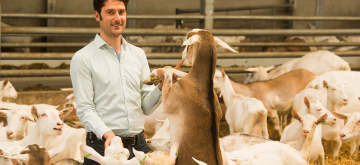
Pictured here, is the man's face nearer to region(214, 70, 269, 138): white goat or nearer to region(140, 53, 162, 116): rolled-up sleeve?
region(140, 53, 162, 116): rolled-up sleeve

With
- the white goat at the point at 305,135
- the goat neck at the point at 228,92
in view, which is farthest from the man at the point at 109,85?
the goat neck at the point at 228,92

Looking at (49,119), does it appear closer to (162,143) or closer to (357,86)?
(162,143)

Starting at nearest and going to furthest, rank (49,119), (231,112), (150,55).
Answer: (49,119) → (231,112) → (150,55)

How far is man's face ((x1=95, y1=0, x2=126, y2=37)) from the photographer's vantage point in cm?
248

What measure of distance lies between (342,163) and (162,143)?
2.87 meters

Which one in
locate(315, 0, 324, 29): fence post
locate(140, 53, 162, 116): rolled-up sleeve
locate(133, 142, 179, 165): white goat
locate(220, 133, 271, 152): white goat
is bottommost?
locate(220, 133, 271, 152): white goat

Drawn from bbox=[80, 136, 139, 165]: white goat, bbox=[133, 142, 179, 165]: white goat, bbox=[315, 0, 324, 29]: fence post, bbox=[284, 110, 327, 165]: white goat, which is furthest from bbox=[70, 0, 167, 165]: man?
bbox=[315, 0, 324, 29]: fence post

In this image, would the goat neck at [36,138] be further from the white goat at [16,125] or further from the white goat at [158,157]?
the white goat at [158,157]

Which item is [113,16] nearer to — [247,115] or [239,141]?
[239,141]

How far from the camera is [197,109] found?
2270 mm

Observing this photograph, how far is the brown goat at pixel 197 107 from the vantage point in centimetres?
227

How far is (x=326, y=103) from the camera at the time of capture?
17.2ft

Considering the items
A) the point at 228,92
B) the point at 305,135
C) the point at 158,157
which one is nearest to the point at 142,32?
the point at 228,92

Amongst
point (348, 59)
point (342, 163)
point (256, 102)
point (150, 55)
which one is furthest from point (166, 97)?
point (348, 59)
